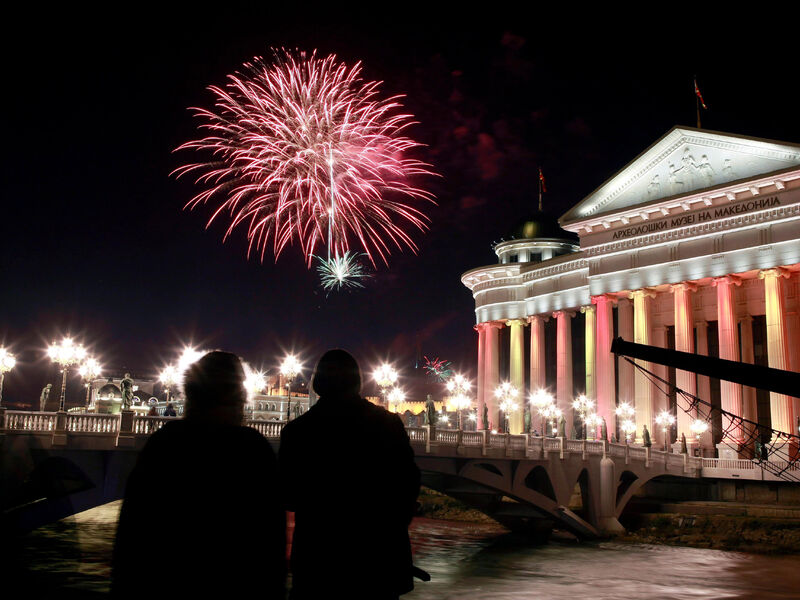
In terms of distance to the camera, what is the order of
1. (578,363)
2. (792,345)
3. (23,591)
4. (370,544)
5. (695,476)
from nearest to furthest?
(370,544), (23,591), (695,476), (792,345), (578,363)

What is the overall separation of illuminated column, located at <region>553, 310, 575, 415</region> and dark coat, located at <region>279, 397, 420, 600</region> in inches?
2382

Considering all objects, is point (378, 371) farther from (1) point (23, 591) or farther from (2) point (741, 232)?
(2) point (741, 232)

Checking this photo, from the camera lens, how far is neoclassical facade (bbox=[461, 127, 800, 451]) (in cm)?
5062

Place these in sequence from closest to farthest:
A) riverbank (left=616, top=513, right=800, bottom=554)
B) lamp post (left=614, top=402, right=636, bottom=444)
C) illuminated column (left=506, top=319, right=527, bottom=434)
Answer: riverbank (left=616, top=513, right=800, bottom=554), lamp post (left=614, top=402, right=636, bottom=444), illuminated column (left=506, top=319, right=527, bottom=434)

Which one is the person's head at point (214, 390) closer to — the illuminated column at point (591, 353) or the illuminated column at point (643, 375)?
the illuminated column at point (643, 375)

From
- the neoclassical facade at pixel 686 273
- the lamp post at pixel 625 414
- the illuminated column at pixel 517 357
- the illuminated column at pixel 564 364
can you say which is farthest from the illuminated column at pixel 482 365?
the lamp post at pixel 625 414

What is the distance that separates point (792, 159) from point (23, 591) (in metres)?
46.7

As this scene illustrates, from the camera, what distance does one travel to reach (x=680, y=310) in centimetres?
5547

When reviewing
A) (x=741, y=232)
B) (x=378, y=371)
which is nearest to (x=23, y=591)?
(x=378, y=371)

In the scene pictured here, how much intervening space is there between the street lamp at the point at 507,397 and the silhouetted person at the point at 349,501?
54003 mm

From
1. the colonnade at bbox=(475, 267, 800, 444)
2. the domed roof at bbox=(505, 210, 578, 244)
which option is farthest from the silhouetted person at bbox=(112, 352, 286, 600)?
the domed roof at bbox=(505, 210, 578, 244)

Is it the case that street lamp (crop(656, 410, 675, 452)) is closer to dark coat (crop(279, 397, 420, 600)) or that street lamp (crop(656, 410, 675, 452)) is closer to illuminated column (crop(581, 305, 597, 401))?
illuminated column (crop(581, 305, 597, 401))

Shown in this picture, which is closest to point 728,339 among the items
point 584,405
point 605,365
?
point 605,365

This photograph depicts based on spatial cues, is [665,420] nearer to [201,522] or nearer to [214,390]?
[214,390]
